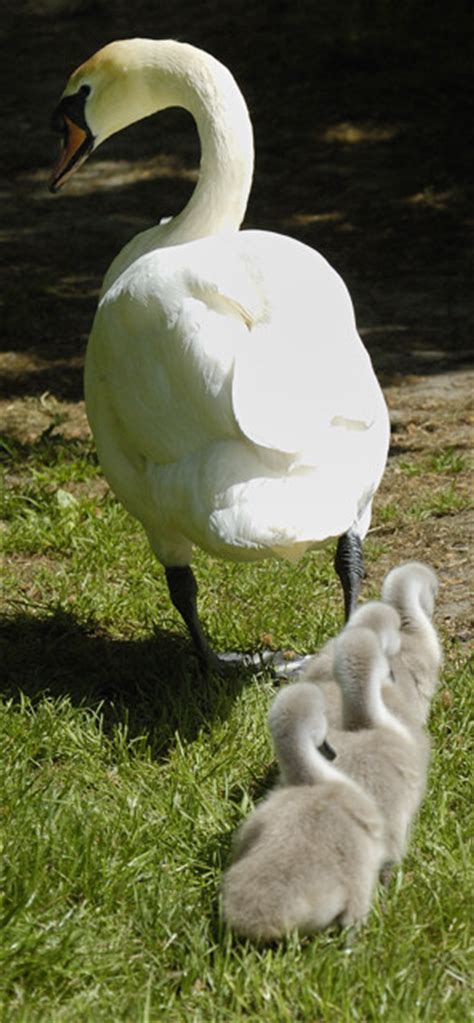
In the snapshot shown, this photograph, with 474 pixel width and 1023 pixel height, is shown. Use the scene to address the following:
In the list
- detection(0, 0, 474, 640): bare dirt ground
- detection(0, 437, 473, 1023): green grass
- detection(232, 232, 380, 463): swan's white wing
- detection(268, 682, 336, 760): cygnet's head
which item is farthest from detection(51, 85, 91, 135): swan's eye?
detection(268, 682, 336, 760): cygnet's head

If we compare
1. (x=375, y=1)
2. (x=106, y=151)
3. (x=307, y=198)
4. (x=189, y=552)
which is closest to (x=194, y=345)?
(x=189, y=552)

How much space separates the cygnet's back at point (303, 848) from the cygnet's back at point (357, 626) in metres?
0.44

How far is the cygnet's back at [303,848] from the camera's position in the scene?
11.2 feet

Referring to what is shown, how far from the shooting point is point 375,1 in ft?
48.4

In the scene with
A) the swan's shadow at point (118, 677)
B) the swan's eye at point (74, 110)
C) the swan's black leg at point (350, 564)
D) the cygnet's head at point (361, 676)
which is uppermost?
the swan's eye at point (74, 110)

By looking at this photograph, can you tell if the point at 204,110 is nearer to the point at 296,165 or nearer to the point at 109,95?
the point at 109,95

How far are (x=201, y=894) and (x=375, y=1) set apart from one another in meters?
12.3

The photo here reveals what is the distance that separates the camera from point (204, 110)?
18.0 ft

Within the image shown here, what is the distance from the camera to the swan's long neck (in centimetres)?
541

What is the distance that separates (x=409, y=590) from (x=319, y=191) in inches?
309

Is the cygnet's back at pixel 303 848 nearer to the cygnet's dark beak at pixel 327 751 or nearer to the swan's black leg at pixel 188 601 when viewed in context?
the cygnet's dark beak at pixel 327 751

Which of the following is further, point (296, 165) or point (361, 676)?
point (296, 165)

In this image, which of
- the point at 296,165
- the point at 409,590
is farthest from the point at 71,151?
the point at 296,165

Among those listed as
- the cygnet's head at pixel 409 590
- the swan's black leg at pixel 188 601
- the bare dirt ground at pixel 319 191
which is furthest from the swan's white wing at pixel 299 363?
the bare dirt ground at pixel 319 191
